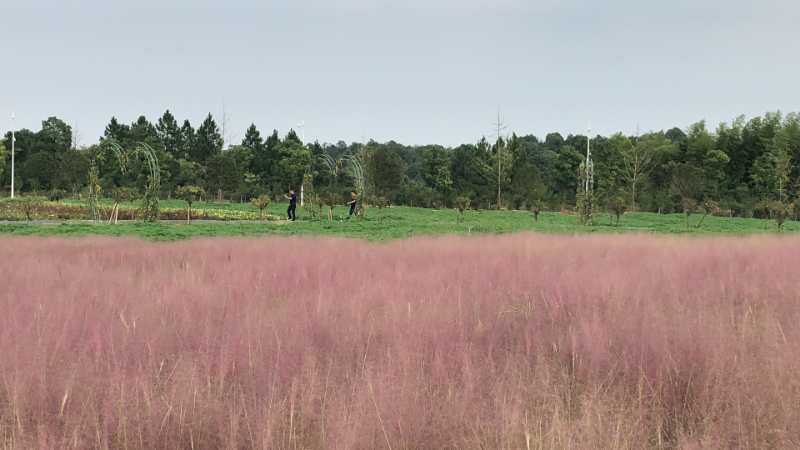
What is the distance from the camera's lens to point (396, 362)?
2557 mm

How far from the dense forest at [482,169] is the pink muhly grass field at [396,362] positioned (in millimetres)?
30836

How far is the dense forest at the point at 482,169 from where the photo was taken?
137ft

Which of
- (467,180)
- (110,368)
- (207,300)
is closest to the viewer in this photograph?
(110,368)

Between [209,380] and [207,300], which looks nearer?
[209,380]

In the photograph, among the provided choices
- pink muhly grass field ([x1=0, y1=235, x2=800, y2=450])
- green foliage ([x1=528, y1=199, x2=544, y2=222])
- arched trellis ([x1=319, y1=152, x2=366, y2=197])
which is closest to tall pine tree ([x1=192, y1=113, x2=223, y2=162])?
arched trellis ([x1=319, y1=152, x2=366, y2=197])

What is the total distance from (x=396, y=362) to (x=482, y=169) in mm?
45718

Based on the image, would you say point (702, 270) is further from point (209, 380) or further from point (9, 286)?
point (9, 286)

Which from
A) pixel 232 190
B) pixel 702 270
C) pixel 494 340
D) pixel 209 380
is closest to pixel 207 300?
pixel 209 380

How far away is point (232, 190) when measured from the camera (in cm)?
4569

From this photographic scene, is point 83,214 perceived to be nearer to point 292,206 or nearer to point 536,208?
point 292,206

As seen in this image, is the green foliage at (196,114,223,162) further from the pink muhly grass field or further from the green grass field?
the pink muhly grass field

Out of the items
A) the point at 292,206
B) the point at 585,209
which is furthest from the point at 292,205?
the point at 585,209

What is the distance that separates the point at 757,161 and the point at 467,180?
24.9m

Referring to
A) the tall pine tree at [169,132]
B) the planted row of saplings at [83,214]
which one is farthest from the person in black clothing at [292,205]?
the tall pine tree at [169,132]
